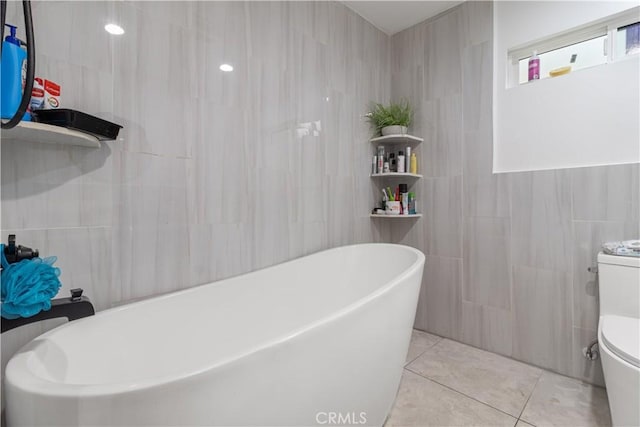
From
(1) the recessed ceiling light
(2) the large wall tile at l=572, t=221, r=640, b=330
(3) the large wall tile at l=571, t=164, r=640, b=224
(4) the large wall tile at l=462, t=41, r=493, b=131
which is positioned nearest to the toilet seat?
(2) the large wall tile at l=572, t=221, r=640, b=330

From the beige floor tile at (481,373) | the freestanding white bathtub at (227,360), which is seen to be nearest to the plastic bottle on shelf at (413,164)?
the freestanding white bathtub at (227,360)

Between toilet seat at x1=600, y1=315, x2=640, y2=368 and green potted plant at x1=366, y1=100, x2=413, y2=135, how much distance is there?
A: 5.07ft

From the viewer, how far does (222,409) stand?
2.08 ft

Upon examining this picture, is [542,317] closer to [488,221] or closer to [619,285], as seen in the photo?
[619,285]

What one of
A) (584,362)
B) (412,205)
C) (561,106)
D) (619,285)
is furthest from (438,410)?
(561,106)

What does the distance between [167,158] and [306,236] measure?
91cm

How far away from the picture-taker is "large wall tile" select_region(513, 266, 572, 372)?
1700 millimetres

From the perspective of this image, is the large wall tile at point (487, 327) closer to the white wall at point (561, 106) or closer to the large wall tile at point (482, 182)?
the large wall tile at point (482, 182)

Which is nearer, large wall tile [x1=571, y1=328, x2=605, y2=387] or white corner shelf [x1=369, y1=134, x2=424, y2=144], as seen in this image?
large wall tile [x1=571, y1=328, x2=605, y2=387]

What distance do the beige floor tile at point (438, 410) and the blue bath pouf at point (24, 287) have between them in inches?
53.7

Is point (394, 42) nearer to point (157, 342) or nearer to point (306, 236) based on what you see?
point (306, 236)

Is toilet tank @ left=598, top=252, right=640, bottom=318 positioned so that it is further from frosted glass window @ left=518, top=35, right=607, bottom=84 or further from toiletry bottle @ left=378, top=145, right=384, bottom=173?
toiletry bottle @ left=378, top=145, right=384, bottom=173

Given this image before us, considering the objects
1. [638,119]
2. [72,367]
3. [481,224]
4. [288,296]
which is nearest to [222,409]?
[72,367]

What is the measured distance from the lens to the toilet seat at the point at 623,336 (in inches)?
42.2
